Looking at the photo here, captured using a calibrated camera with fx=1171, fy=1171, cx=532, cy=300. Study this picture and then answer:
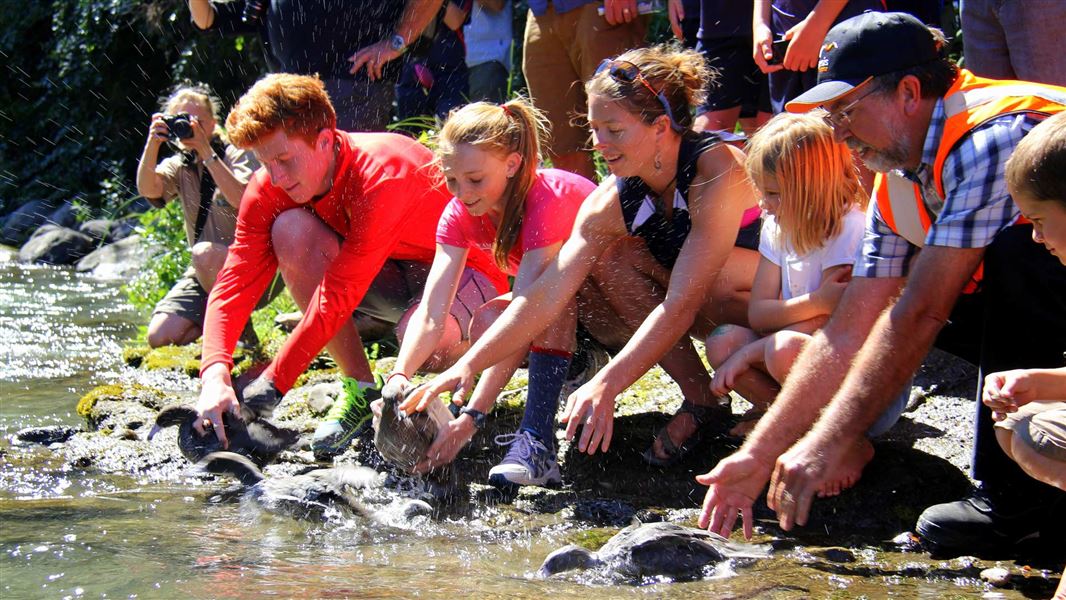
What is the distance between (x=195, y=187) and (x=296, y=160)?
1999 mm

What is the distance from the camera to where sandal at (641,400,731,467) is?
12.2 feet

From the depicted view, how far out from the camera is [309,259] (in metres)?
4.46

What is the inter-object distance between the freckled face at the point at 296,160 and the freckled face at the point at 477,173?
62 centimetres

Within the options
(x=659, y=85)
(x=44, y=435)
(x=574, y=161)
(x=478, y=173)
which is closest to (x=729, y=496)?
(x=659, y=85)

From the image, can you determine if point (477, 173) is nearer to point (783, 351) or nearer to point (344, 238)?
point (344, 238)

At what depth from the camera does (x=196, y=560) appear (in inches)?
118

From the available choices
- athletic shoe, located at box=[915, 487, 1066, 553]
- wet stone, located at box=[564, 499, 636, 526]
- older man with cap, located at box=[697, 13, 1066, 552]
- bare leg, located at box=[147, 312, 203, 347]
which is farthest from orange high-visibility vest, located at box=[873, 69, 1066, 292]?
bare leg, located at box=[147, 312, 203, 347]

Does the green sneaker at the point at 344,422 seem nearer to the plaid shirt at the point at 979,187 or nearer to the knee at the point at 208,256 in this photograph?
the knee at the point at 208,256

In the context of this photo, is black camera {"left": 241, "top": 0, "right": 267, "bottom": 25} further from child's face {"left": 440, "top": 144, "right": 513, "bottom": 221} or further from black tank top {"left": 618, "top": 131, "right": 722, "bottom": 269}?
black tank top {"left": 618, "top": 131, "right": 722, "bottom": 269}

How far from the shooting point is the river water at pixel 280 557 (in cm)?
275

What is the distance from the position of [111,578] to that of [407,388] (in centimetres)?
104

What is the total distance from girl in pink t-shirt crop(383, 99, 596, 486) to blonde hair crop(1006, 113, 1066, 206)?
1.63 metres

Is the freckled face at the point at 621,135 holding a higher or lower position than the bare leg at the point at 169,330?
higher

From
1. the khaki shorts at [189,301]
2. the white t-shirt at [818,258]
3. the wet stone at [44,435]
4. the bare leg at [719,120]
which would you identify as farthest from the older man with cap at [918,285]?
the khaki shorts at [189,301]
